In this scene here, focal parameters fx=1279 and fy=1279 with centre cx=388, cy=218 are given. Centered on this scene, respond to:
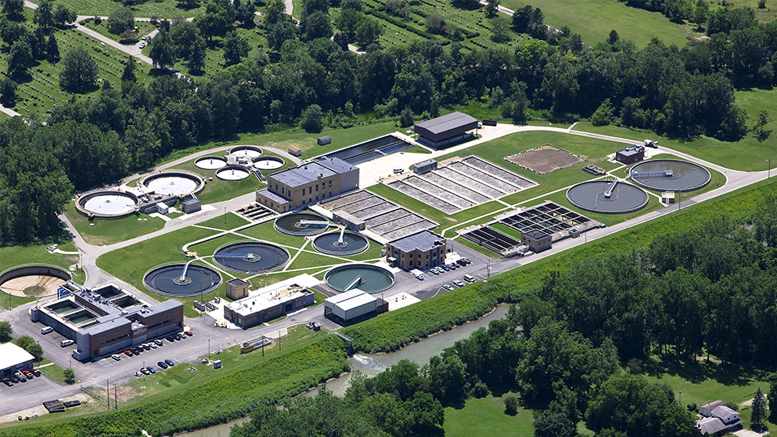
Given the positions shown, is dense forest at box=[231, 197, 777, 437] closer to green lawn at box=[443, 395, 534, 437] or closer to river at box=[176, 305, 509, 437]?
green lawn at box=[443, 395, 534, 437]

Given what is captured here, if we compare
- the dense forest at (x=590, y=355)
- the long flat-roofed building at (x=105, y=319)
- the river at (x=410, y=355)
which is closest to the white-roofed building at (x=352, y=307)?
the river at (x=410, y=355)

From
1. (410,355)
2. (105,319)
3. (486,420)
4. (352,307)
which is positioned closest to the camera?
(486,420)

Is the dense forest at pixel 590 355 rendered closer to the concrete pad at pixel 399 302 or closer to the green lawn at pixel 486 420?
the green lawn at pixel 486 420

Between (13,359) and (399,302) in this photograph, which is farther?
(399,302)

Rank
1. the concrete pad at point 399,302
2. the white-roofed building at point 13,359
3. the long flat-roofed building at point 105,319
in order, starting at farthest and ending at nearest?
the concrete pad at point 399,302, the long flat-roofed building at point 105,319, the white-roofed building at point 13,359

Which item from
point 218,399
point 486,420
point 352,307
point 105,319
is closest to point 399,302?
point 352,307

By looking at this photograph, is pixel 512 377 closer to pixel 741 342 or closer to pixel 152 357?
pixel 741 342

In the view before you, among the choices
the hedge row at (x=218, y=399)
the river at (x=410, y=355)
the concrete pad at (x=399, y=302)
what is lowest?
the river at (x=410, y=355)

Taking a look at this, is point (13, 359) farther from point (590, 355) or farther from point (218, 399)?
point (590, 355)
